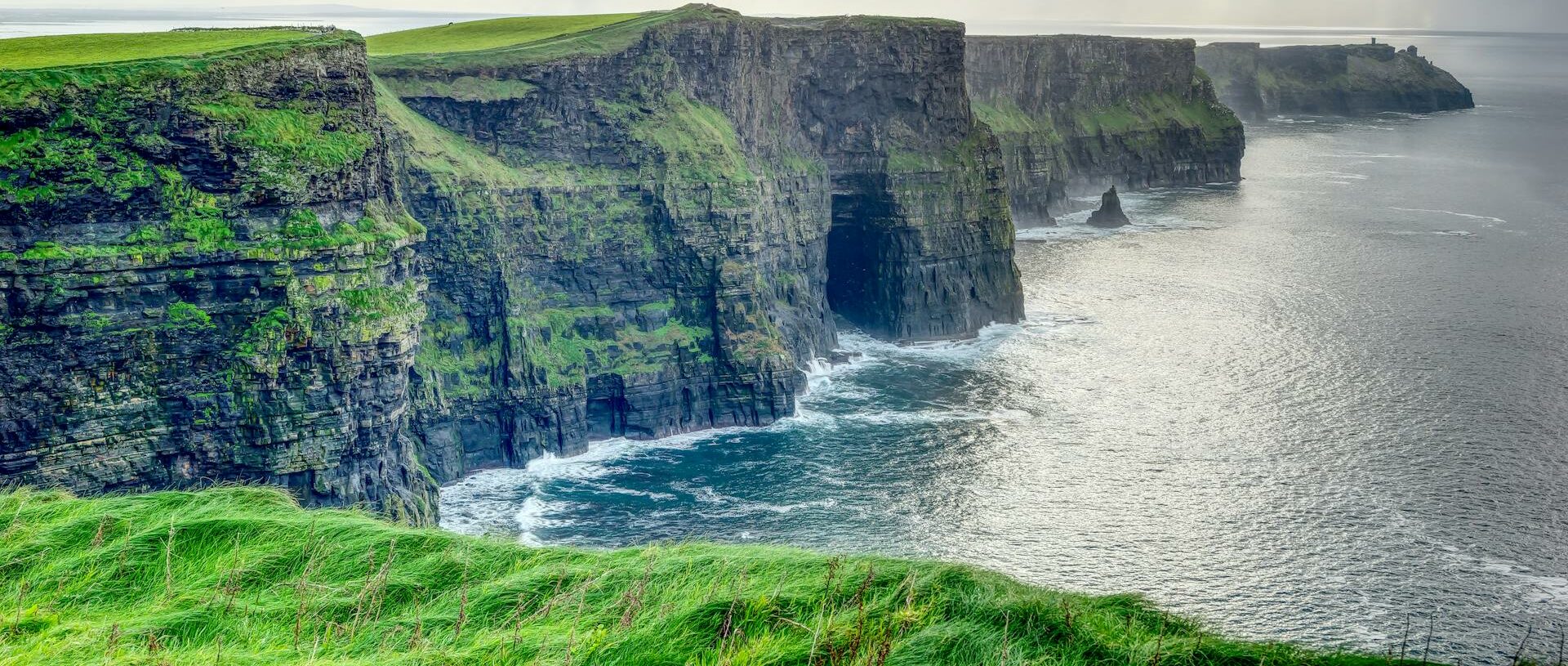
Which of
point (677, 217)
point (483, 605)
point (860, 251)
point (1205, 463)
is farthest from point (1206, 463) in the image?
point (483, 605)

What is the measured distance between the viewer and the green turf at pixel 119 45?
5141cm

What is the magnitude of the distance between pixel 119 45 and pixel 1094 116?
134168 mm

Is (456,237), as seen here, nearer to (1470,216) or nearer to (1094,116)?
(1470,216)

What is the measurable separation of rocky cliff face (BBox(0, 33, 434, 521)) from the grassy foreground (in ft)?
95.7

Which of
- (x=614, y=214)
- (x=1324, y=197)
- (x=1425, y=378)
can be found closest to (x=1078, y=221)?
(x=1324, y=197)

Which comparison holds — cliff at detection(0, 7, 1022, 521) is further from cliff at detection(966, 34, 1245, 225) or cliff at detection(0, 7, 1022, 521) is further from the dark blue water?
cliff at detection(966, 34, 1245, 225)

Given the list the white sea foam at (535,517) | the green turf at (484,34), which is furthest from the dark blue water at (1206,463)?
the green turf at (484,34)

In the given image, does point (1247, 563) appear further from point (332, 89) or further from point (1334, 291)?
point (1334, 291)

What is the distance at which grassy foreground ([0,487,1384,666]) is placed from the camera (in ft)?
52.2

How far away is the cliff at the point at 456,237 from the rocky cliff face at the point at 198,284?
0.34 ft

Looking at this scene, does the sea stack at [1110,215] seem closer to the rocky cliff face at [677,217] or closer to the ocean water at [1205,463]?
the ocean water at [1205,463]

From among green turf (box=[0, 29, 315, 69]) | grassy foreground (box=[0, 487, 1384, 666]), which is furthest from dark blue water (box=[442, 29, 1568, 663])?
green turf (box=[0, 29, 315, 69])

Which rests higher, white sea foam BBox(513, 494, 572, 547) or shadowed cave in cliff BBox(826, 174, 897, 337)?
shadowed cave in cliff BBox(826, 174, 897, 337)

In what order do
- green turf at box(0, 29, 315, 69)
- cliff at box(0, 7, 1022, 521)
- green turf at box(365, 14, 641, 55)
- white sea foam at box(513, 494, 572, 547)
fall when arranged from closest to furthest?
1. cliff at box(0, 7, 1022, 521)
2. green turf at box(0, 29, 315, 69)
3. white sea foam at box(513, 494, 572, 547)
4. green turf at box(365, 14, 641, 55)
